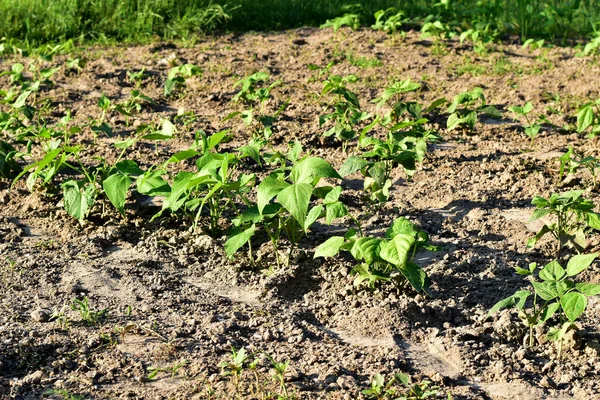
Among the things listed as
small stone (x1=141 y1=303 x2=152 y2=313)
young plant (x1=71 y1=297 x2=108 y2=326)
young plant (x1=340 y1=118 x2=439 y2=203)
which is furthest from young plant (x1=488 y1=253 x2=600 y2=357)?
young plant (x1=71 y1=297 x2=108 y2=326)

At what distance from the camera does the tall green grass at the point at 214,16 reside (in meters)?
6.95

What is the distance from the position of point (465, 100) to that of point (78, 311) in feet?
8.66

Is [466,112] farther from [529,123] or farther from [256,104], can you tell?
[256,104]

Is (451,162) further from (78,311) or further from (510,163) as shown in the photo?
(78,311)

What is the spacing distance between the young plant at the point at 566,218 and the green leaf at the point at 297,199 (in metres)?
0.93

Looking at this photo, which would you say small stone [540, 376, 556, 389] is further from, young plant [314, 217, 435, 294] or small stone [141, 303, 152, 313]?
small stone [141, 303, 152, 313]

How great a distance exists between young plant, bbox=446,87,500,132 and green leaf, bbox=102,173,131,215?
2064 millimetres

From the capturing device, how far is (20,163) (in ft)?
16.1

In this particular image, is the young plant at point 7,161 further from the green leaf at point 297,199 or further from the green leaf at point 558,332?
the green leaf at point 558,332

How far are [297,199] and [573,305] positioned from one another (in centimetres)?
103

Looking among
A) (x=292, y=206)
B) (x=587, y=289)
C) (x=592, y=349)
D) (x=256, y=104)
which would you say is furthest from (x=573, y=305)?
(x=256, y=104)

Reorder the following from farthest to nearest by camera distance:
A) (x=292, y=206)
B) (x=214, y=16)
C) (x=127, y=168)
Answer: (x=214, y=16) < (x=127, y=168) < (x=292, y=206)

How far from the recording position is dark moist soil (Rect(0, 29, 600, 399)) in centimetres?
303

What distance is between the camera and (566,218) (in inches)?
153
